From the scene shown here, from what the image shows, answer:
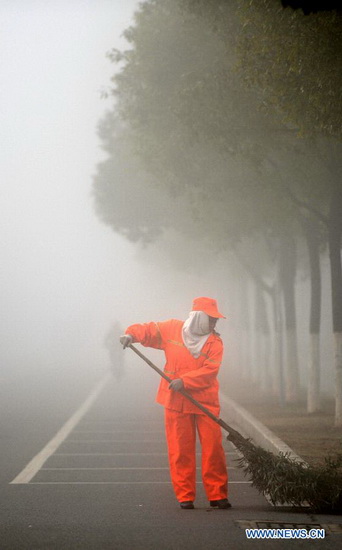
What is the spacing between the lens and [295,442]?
14.0 metres

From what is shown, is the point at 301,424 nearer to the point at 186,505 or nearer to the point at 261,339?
the point at 186,505

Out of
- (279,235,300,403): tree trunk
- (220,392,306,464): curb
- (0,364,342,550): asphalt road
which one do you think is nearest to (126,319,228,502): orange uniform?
(0,364,342,550): asphalt road

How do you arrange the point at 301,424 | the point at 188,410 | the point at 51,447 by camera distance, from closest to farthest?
the point at 188,410 → the point at 51,447 → the point at 301,424

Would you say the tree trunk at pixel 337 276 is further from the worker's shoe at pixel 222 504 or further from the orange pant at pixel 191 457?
the worker's shoe at pixel 222 504

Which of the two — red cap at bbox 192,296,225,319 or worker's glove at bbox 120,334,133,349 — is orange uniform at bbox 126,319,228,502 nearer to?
worker's glove at bbox 120,334,133,349

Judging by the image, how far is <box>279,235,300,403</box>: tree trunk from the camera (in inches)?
934

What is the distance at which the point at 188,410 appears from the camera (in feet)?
29.5

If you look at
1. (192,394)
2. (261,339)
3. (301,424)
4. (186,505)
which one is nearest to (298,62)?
(192,394)

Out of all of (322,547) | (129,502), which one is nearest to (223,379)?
(129,502)

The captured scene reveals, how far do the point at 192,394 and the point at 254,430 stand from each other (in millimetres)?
7166

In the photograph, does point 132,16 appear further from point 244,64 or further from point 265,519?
point 265,519

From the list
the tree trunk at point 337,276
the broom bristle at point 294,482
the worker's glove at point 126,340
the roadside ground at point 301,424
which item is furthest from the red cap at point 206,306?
the tree trunk at point 337,276

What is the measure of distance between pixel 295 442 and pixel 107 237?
577 feet

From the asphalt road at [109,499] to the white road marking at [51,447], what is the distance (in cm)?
2
